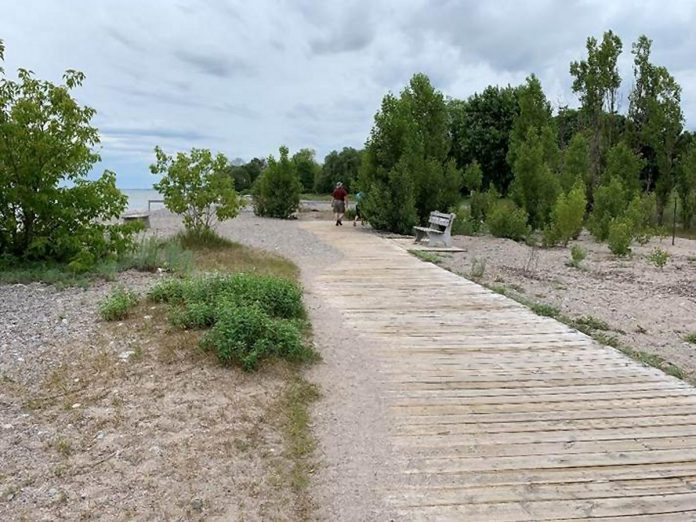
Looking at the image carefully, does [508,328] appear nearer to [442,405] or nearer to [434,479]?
[442,405]

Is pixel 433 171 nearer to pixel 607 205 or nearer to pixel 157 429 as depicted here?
pixel 607 205

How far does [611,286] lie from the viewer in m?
10.6

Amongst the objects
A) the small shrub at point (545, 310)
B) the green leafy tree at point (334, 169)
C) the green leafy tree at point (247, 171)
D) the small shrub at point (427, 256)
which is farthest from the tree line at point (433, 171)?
the green leafy tree at point (247, 171)

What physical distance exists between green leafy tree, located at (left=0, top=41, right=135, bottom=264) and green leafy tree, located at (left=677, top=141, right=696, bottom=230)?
23.0 m

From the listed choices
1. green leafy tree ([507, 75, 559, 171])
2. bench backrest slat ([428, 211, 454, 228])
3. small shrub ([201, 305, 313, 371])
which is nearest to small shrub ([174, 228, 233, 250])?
bench backrest slat ([428, 211, 454, 228])

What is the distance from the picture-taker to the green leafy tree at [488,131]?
42.4m

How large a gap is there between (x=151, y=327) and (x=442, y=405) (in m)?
2.98

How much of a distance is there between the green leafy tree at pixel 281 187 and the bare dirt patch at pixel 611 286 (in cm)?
1035

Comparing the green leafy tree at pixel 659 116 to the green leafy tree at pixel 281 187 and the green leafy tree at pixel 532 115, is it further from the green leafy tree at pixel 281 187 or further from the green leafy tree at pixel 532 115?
the green leafy tree at pixel 281 187

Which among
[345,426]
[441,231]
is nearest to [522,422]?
[345,426]

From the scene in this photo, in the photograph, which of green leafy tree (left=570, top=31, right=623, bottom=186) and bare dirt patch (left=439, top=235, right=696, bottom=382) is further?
green leafy tree (left=570, top=31, right=623, bottom=186)

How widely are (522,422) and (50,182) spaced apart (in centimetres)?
724

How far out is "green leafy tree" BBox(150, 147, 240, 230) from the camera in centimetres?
1233

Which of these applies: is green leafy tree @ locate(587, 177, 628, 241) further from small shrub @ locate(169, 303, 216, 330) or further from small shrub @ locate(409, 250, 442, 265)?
small shrub @ locate(169, 303, 216, 330)
